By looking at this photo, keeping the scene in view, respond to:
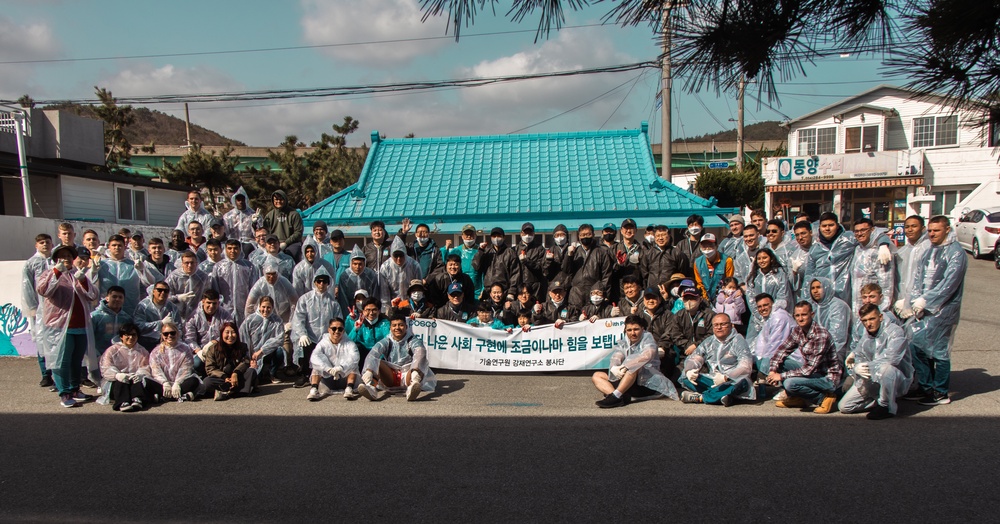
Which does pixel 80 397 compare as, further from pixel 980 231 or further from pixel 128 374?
pixel 980 231

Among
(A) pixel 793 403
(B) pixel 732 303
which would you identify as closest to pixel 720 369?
(A) pixel 793 403

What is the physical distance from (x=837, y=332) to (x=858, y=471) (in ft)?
9.41

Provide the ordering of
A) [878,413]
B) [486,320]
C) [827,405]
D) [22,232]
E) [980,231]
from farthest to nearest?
[980,231], [22,232], [486,320], [827,405], [878,413]

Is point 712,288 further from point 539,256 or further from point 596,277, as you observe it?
point 539,256

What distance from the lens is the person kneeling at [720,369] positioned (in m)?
6.88

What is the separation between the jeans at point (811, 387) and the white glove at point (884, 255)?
169 cm

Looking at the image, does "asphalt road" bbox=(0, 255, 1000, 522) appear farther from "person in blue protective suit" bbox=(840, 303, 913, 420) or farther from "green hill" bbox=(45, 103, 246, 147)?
"green hill" bbox=(45, 103, 246, 147)

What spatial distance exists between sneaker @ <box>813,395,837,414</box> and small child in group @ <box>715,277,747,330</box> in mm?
1668

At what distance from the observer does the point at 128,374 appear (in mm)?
7312

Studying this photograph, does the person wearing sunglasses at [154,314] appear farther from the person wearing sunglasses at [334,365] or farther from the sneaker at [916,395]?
the sneaker at [916,395]

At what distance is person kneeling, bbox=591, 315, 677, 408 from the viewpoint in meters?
7.06

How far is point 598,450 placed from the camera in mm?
5352

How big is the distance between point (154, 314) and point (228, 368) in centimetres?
150

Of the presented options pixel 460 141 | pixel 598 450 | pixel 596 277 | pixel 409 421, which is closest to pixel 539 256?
pixel 596 277
